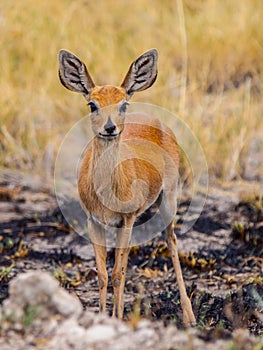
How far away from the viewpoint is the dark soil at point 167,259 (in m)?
5.40

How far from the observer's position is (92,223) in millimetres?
5039

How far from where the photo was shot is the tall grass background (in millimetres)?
8414

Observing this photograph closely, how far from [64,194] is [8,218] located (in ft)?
2.13

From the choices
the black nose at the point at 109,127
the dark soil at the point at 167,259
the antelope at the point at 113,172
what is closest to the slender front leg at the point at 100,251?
the antelope at the point at 113,172

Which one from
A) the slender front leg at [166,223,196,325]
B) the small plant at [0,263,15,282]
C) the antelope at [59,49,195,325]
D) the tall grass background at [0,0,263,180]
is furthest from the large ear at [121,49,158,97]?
the tall grass background at [0,0,263,180]

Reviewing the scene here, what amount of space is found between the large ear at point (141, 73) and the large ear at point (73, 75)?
25 centimetres

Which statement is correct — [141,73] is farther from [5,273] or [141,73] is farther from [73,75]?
[5,273]

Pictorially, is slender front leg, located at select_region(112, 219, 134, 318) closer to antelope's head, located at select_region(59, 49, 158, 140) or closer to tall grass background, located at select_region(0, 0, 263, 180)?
antelope's head, located at select_region(59, 49, 158, 140)

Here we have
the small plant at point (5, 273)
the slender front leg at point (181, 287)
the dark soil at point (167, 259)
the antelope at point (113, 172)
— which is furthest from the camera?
the small plant at point (5, 273)

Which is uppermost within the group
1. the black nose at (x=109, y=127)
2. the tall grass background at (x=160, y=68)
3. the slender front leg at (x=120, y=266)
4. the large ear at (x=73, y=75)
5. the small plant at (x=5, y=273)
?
the tall grass background at (x=160, y=68)

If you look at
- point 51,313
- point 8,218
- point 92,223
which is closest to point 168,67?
point 8,218

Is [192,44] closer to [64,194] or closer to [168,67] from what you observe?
[168,67]

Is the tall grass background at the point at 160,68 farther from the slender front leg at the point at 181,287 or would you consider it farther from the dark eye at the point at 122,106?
the dark eye at the point at 122,106

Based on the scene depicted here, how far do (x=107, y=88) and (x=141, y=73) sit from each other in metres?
0.34
